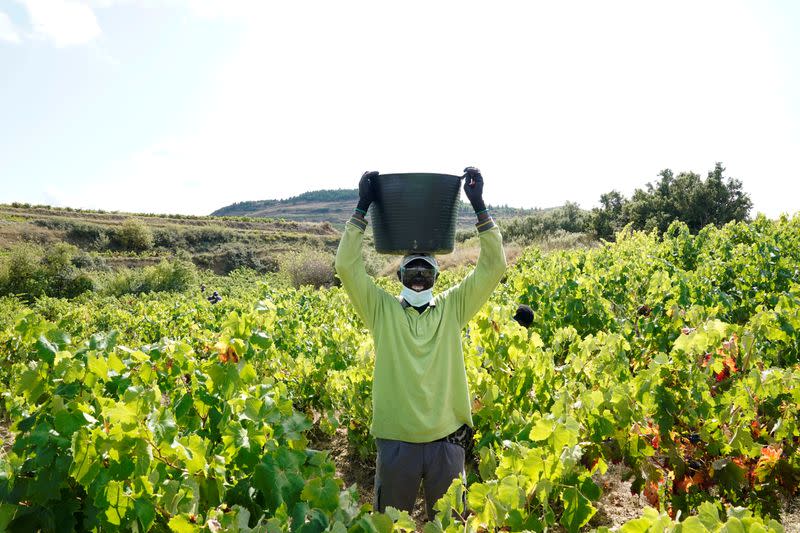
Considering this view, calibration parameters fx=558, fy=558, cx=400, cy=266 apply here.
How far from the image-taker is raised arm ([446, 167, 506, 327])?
2805mm

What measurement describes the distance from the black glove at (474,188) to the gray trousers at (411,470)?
1193 millimetres

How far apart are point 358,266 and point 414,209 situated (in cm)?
40

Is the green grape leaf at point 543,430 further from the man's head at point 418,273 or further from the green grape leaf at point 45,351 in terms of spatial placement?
the green grape leaf at point 45,351

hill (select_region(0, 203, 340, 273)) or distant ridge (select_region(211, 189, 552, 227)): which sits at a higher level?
distant ridge (select_region(211, 189, 552, 227))

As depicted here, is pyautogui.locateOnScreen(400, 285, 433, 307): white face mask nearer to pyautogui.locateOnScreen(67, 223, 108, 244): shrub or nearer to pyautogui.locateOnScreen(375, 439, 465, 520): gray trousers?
pyautogui.locateOnScreen(375, 439, 465, 520): gray trousers

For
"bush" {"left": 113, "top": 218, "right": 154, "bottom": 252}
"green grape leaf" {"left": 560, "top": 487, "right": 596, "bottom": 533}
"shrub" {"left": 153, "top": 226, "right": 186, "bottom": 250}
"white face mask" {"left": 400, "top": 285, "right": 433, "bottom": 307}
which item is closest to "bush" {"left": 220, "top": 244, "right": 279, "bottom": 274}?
"shrub" {"left": 153, "top": 226, "right": 186, "bottom": 250}

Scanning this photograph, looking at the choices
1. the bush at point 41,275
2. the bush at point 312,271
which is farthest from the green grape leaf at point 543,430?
the bush at point 41,275

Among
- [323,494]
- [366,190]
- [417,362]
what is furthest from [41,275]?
[323,494]

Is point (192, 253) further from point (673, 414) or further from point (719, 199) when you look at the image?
point (673, 414)

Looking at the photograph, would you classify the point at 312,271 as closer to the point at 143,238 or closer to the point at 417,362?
the point at 143,238

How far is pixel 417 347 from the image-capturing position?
2682 millimetres

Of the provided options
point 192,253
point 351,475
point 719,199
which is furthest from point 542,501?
point 192,253

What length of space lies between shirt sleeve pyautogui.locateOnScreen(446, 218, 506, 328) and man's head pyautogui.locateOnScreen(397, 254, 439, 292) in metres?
0.13

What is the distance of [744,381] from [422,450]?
1542mm
